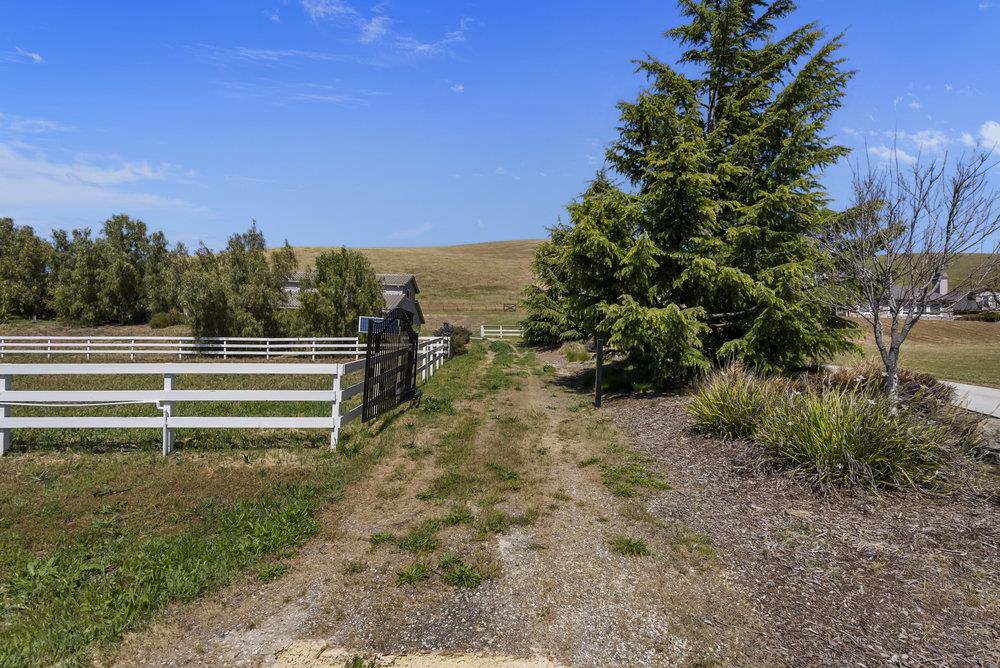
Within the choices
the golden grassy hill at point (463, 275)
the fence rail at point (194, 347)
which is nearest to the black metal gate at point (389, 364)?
the fence rail at point (194, 347)

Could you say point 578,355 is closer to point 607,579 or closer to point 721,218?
point 721,218

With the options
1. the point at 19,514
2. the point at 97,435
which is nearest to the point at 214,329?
the point at 97,435

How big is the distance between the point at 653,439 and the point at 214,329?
28739 millimetres

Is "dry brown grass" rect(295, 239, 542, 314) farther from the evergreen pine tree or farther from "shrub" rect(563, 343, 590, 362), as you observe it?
the evergreen pine tree

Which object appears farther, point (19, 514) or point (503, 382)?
point (503, 382)

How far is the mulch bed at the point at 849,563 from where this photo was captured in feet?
11.3

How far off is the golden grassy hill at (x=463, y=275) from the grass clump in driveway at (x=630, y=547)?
5042 cm

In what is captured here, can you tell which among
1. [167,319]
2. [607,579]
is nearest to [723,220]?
[607,579]

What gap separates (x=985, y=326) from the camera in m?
44.1

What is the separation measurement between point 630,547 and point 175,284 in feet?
128

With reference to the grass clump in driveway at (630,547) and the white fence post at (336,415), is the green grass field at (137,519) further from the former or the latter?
the grass clump in driveway at (630,547)

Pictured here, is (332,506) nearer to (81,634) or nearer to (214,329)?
(81,634)

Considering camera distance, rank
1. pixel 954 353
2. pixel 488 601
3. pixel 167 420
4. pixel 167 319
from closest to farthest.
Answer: pixel 488 601 → pixel 167 420 → pixel 954 353 → pixel 167 319

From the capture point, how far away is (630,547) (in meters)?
4.82
